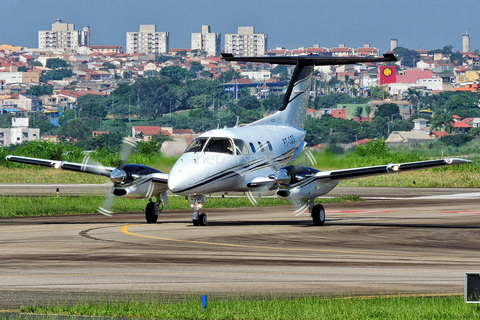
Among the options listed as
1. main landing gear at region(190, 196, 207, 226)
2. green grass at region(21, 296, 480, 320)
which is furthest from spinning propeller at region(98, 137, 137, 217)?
green grass at region(21, 296, 480, 320)

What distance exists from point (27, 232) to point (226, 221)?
7.94m

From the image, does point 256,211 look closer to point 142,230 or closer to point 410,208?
point 410,208

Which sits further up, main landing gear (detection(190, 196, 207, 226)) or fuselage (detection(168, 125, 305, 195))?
fuselage (detection(168, 125, 305, 195))

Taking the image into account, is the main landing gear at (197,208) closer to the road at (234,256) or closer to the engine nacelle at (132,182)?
the road at (234,256)

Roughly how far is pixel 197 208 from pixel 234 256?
778 cm

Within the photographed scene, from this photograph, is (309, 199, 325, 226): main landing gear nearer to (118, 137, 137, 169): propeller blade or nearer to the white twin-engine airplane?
the white twin-engine airplane

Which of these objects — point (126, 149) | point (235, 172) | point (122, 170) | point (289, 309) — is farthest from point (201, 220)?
point (289, 309)

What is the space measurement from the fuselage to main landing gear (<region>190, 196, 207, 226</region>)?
42cm

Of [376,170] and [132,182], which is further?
[132,182]

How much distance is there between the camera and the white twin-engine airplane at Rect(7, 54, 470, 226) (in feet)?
85.7

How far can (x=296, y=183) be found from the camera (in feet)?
87.2

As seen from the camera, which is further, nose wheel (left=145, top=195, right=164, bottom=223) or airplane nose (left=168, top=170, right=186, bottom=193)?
nose wheel (left=145, top=195, right=164, bottom=223)

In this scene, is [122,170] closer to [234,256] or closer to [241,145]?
[241,145]

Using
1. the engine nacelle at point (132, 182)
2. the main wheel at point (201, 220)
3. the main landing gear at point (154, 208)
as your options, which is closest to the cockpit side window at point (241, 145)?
the main wheel at point (201, 220)
